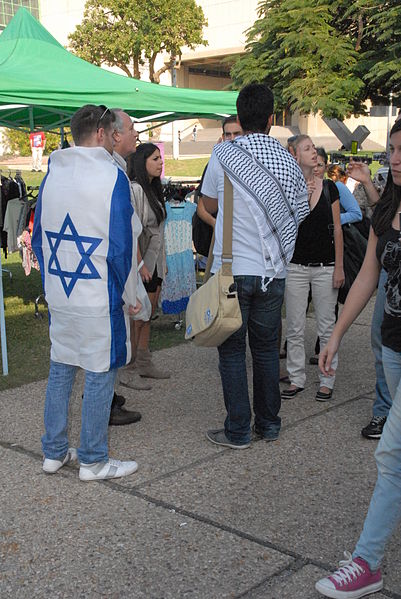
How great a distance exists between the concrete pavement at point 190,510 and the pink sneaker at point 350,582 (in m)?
0.10

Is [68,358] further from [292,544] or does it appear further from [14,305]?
[14,305]

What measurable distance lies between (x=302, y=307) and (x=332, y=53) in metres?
25.0

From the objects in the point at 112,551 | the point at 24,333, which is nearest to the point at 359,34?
the point at 24,333

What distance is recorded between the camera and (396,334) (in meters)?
2.80

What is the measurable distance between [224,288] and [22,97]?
384 centimetres

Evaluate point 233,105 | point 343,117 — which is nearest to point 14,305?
point 233,105

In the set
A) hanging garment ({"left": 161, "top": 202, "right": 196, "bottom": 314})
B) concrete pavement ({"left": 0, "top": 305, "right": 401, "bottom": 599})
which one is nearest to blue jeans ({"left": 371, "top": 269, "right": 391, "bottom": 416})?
concrete pavement ({"left": 0, "top": 305, "right": 401, "bottom": 599})

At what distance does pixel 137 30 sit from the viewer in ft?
149

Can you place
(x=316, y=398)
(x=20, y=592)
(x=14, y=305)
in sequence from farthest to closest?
(x=14, y=305) < (x=316, y=398) < (x=20, y=592)

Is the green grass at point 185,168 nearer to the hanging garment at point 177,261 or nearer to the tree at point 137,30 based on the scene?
the tree at point 137,30

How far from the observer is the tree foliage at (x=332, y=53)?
1094 inches

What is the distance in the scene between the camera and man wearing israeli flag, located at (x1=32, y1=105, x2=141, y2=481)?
369 cm

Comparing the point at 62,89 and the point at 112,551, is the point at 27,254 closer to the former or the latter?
the point at 62,89

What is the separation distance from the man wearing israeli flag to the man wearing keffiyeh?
1.93 ft
